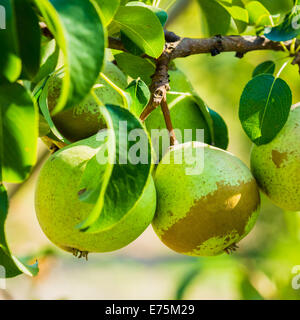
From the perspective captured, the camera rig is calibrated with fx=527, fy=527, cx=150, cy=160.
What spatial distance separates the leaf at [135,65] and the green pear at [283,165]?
11.5 inches

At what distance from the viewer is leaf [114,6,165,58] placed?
953 millimetres

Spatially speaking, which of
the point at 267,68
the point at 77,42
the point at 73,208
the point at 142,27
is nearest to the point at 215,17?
the point at 267,68

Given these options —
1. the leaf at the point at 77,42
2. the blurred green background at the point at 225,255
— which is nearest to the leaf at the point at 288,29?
the blurred green background at the point at 225,255

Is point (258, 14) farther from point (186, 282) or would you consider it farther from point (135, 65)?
point (186, 282)

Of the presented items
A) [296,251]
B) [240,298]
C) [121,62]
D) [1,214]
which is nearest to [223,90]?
[296,251]

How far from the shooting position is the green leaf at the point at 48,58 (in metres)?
1.11

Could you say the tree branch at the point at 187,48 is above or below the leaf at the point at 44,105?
below

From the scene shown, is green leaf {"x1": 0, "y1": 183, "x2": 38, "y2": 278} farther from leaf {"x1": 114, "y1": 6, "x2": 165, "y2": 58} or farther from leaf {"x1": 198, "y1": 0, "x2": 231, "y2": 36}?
leaf {"x1": 198, "y1": 0, "x2": 231, "y2": 36}

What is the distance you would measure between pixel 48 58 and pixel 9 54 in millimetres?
444

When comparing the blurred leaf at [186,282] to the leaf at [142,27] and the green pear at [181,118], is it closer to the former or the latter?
the green pear at [181,118]

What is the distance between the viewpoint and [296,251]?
2016mm

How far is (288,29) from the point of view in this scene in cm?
114

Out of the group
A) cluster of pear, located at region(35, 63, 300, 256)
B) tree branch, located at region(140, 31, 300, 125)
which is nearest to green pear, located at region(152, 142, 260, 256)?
cluster of pear, located at region(35, 63, 300, 256)

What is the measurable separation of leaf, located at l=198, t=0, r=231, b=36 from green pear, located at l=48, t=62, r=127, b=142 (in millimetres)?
414
